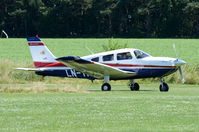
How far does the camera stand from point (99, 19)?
9700cm

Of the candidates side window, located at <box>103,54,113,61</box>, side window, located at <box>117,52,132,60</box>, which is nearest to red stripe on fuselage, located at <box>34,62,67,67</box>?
side window, located at <box>103,54,113,61</box>

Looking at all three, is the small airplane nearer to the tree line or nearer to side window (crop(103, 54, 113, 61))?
side window (crop(103, 54, 113, 61))

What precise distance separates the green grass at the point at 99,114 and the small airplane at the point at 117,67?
19.7ft

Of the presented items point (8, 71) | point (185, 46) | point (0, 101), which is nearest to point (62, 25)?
point (185, 46)

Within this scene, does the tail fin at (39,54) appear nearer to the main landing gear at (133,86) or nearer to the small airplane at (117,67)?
the small airplane at (117,67)

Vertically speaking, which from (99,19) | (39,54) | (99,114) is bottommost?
(99,19)

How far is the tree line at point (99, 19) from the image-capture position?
93.8m

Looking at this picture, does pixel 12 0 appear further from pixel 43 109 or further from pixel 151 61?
pixel 43 109

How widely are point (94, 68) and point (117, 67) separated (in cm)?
104

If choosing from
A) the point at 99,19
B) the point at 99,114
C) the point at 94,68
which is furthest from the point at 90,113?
the point at 99,19

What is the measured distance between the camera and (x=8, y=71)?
33219mm

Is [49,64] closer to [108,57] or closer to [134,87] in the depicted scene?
[108,57]

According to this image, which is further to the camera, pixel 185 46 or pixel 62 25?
pixel 62 25

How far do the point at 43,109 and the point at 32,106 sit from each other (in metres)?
0.89
